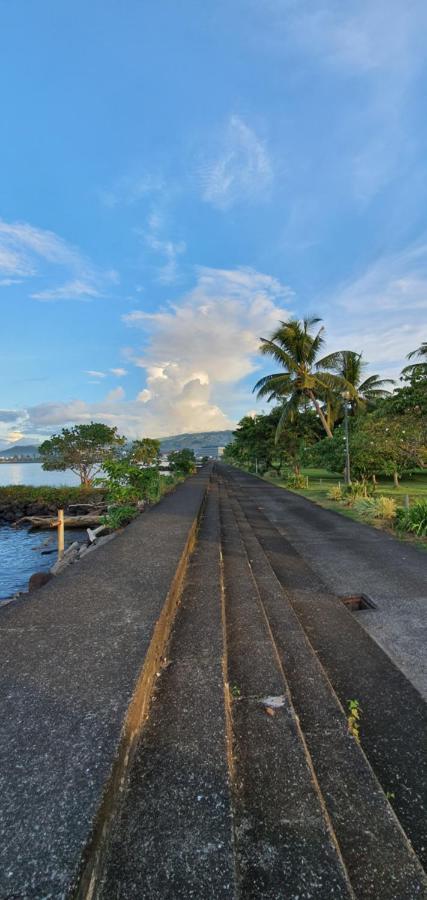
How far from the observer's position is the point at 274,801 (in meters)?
1.51

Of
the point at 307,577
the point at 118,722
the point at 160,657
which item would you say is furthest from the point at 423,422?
the point at 118,722

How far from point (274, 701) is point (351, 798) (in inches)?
22.8

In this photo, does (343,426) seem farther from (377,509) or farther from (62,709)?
(62,709)

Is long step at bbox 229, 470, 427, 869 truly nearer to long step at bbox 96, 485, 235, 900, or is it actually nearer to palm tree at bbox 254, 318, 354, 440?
long step at bbox 96, 485, 235, 900

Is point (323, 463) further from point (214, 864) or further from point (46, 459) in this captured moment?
point (46, 459)

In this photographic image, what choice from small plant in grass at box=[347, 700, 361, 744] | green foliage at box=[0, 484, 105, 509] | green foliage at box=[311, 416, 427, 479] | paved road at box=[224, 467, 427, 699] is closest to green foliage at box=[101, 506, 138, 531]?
paved road at box=[224, 467, 427, 699]

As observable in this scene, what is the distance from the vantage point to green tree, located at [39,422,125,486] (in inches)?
1303

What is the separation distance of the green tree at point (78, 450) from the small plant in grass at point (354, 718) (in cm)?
3214

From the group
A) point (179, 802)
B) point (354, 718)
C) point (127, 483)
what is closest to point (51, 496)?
point (127, 483)

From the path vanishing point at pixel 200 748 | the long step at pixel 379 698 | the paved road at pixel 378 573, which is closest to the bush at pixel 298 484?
the paved road at pixel 378 573

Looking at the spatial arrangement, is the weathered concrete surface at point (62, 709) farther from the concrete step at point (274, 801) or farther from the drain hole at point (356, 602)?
the drain hole at point (356, 602)

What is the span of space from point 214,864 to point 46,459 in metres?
35.9

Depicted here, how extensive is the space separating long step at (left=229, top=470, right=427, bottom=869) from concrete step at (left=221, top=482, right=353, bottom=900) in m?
0.54

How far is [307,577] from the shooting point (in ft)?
17.7
